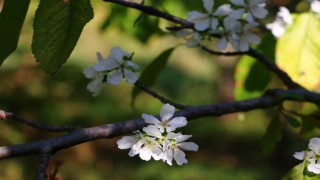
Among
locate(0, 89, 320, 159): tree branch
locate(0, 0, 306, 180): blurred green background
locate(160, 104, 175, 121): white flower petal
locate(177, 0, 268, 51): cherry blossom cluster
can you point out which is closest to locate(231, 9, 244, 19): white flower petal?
locate(177, 0, 268, 51): cherry blossom cluster

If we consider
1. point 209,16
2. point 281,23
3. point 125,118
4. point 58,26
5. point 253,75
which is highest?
point 58,26

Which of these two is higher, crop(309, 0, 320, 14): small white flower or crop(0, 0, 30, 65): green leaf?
crop(0, 0, 30, 65): green leaf

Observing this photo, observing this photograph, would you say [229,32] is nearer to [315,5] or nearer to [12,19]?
[315,5]

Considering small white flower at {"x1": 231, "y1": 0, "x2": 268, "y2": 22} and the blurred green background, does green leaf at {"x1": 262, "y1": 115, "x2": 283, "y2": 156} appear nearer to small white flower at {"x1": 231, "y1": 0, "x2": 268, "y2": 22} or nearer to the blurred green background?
small white flower at {"x1": 231, "y1": 0, "x2": 268, "y2": 22}

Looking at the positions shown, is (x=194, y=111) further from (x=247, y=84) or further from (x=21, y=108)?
(x=21, y=108)

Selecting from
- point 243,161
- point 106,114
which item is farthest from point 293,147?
point 106,114

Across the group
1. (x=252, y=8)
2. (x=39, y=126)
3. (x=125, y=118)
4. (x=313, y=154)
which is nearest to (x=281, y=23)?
(x=252, y=8)
